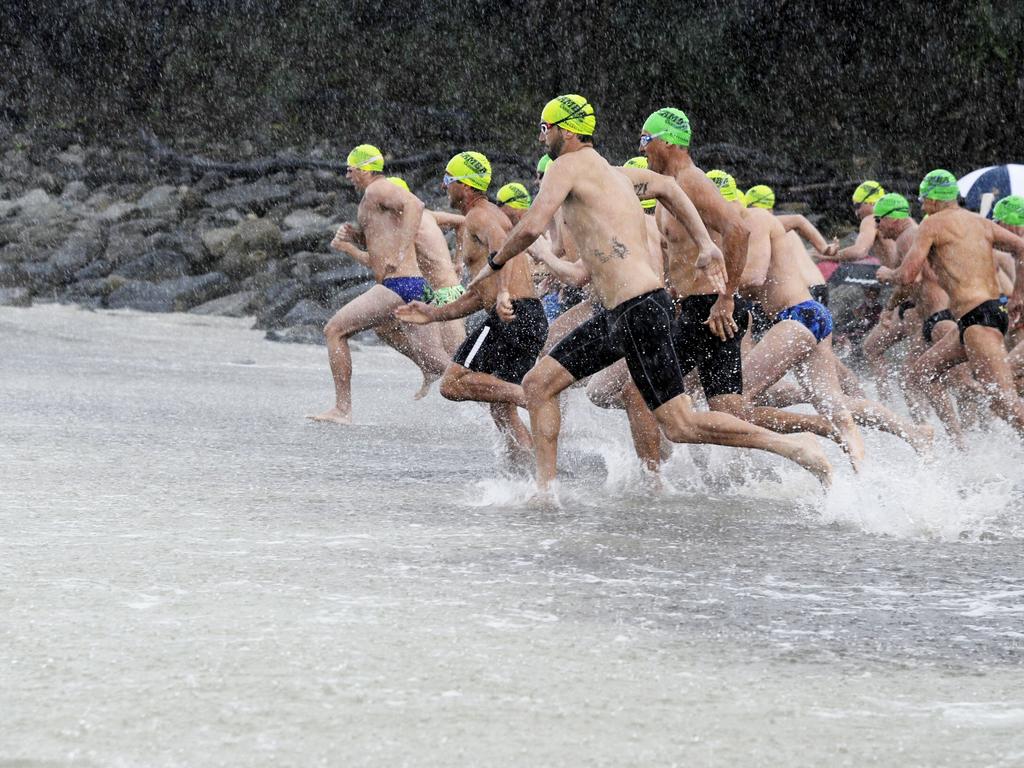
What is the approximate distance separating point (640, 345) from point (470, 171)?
8.25ft

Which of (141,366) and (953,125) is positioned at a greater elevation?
(953,125)

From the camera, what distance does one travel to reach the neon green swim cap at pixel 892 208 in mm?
11234

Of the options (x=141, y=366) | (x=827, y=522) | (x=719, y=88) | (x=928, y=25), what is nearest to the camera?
(x=827, y=522)

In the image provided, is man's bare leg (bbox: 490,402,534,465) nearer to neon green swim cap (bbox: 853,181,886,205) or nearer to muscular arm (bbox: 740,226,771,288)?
muscular arm (bbox: 740,226,771,288)

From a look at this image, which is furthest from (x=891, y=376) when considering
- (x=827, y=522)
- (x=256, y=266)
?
(x=256, y=266)

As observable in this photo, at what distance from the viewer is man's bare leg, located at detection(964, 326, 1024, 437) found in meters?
9.40

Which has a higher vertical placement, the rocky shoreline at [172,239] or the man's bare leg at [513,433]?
the rocky shoreline at [172,239]

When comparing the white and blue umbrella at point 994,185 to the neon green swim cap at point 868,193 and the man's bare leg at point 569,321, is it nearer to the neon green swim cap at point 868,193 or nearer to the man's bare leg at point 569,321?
the neon green swim cap at point 868,193

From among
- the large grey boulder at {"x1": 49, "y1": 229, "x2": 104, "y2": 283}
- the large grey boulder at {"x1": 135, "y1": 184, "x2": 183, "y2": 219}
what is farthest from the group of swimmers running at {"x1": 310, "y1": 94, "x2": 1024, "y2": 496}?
the large grey boulder at {"x1": 135, "y1": 184, "x2": 183, "y2": 219}

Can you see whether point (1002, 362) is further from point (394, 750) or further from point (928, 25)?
point (928, 25)

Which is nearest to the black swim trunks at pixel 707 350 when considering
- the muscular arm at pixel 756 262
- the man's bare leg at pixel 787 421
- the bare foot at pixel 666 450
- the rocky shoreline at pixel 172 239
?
the man's bare leg at pixel 787 421

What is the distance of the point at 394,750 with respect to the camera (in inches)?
140

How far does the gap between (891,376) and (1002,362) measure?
4802mm

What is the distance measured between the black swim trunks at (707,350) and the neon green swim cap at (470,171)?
1.89 m
